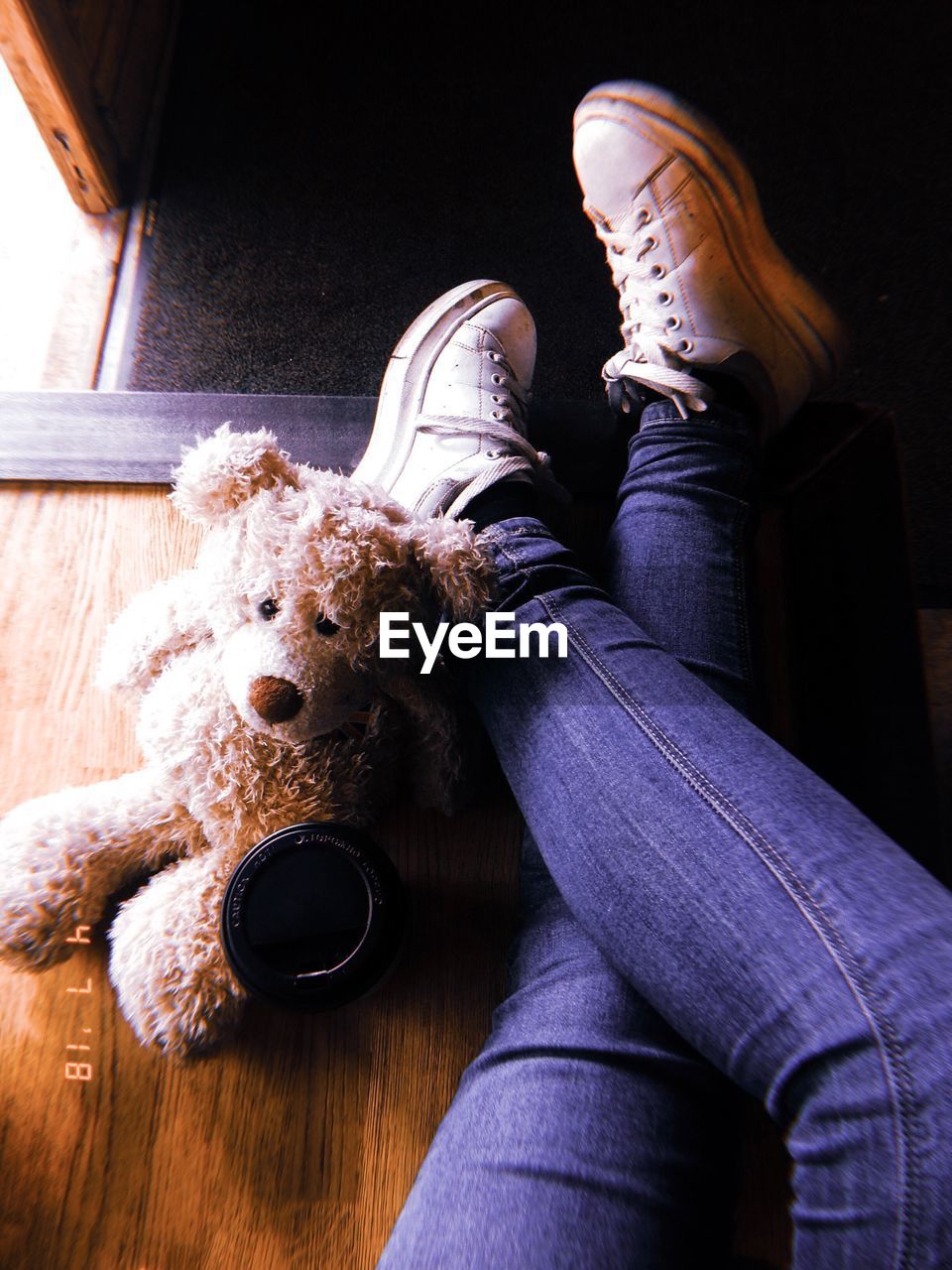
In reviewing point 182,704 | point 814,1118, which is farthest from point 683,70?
point 814,1118

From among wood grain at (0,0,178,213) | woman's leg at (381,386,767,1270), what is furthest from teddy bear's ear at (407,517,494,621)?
wood grain at (0,0,178,213)

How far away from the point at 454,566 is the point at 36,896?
346mm

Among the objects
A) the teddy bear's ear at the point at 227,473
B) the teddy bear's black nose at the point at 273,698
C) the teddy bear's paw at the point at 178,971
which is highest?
the teddy bear's ear at the point at 227,473

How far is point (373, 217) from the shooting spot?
101cm

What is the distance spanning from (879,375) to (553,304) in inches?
16.6

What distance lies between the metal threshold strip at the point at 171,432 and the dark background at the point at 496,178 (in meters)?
0.21

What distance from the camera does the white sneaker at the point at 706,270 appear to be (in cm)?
72

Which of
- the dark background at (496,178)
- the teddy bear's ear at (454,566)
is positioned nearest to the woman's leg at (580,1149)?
the teddy bear's ear at (454,566)

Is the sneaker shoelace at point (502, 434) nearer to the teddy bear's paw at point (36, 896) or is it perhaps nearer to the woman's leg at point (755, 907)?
the woman's leg at point (755, 907)

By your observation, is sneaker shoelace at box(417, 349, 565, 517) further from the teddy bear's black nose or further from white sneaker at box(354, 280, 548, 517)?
the teddy bear's black nose

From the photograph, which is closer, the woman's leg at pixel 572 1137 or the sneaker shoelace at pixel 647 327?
the woman's leg at pixel 572 1137

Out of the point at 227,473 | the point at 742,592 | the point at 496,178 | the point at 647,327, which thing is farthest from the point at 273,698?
the point at 496,178

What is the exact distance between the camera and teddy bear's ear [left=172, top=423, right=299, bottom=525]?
1.60 feet

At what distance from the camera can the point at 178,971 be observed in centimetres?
47
